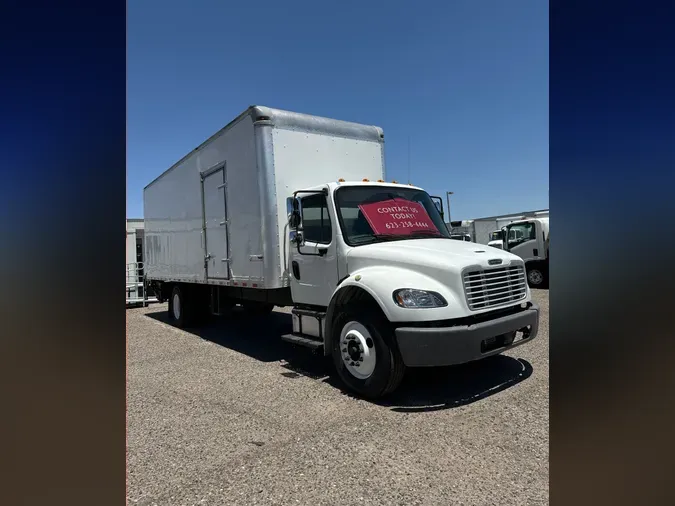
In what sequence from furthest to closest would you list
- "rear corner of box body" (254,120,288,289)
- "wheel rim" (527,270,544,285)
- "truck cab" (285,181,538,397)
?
"wheel rim" (527,270,544,285) → "rear corner of box body" (254,120,288,289) → "truck cab" (285,181,538,397)

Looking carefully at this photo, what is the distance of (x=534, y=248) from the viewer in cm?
1516

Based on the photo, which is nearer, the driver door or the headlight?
the headlight

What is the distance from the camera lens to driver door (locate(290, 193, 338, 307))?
213 inches

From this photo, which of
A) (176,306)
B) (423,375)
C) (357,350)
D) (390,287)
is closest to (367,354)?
(357,350)

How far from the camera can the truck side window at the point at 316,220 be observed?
18.1 ft

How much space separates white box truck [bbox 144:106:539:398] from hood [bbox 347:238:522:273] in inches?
0.5

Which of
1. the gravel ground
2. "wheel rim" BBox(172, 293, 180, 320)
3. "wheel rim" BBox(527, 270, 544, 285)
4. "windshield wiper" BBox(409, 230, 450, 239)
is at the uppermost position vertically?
"windshield wiper" BBox(409, 230, 450, 239)

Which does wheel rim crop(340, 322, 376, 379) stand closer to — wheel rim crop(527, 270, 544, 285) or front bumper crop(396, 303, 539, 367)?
front bumper crop(396, 303, 539, 367)

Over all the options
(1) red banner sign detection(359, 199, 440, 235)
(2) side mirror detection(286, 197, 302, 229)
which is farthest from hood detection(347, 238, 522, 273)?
(2) side mirror detection(286, 197, 302, 229)

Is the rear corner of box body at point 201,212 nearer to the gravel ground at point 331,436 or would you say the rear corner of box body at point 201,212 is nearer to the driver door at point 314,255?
the driver door at point 314,255

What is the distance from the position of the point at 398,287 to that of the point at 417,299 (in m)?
0.22
